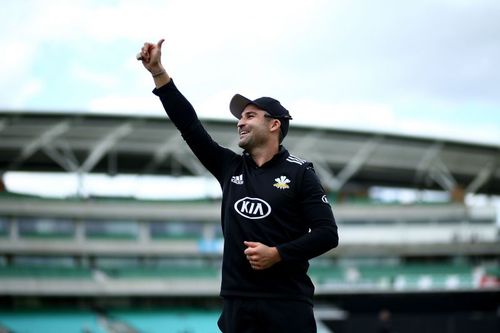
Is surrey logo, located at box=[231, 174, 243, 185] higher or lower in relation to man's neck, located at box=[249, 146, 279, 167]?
lower

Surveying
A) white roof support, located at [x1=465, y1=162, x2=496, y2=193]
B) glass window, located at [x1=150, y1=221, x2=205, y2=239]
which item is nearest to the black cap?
glass window, located at [x1=150, y1=221, x2=205, y2=239]

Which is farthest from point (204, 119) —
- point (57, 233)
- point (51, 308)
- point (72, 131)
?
point (51, 308)

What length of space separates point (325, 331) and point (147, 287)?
12798 mm

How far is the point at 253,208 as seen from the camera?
166 inches

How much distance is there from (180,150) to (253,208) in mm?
43457

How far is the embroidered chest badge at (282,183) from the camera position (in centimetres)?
424

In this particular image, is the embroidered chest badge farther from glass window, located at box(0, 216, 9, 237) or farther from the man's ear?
glass window, located at box(0, 216, 9, 237)

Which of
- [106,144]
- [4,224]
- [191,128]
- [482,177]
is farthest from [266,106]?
[482,177]

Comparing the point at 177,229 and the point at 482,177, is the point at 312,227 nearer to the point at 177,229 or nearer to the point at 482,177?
the point at 177,229

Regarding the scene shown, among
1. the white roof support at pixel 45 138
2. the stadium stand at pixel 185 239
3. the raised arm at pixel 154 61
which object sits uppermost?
the white roof support at pixel 45 138

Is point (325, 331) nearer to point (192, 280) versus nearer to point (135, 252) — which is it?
point (192, 280)

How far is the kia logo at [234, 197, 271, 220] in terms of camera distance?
4.20 meters

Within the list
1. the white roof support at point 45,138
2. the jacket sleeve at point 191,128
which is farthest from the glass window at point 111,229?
the jacket sleeve at point 191,128

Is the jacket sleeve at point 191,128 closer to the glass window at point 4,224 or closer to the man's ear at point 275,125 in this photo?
the man's ear at point 275,125
